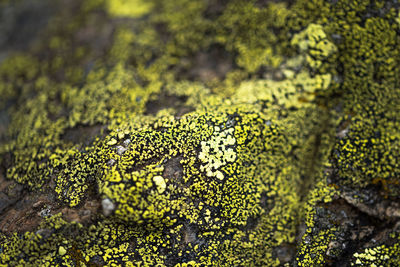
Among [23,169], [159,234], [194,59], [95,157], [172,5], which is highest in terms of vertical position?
[172,5]

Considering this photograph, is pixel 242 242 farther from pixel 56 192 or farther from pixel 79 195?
pixel 56 192

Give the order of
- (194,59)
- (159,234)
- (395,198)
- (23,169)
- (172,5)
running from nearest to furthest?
(159,234)
(395,198)
(23,169)
(194,59)
(172,5)

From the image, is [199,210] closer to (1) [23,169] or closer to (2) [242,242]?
(2) [242,242]

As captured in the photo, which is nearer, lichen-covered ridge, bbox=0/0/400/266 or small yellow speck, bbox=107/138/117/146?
lichen-covered ridge, bbox=0/0/400/266

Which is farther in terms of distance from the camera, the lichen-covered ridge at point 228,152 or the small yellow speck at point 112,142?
the small yellow speck at point 112,142

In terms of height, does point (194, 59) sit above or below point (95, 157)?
above

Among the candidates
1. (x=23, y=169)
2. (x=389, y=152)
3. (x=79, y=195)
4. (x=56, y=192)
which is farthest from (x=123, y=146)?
(x=389, y=152)

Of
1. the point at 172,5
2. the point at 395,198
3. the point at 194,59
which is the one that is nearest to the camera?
the point at 395,198

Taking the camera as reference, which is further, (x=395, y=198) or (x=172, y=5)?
(x=172, y=5)
